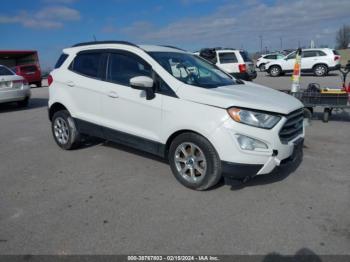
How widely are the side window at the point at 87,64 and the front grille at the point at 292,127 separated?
2.91m

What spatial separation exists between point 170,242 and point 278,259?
3.16ft

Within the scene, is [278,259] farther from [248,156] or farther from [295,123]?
[295,123]

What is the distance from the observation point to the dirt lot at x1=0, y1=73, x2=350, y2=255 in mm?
3004

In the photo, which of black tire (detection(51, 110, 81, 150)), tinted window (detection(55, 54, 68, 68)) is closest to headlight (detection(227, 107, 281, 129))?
black tire (detection(51, 110, 81, 150))

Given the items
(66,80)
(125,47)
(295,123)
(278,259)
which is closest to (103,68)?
(125,47)

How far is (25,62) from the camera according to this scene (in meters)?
27.6

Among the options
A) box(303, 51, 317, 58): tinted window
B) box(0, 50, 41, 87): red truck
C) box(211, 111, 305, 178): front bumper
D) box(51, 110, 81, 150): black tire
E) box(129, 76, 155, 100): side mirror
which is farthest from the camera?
box(0, 50, 41, 87): red truck

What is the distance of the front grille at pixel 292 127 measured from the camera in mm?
3824

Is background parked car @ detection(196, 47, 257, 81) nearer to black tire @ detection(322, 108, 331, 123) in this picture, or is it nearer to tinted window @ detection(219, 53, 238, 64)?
tinted window @ detection(219, 53, 238, 64)

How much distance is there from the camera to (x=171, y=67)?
443 cm

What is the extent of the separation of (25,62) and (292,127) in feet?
92.0

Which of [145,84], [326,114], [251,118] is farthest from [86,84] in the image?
[326,114]

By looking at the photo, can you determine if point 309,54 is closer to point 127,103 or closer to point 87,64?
point 87,64

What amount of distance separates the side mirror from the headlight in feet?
3.59
